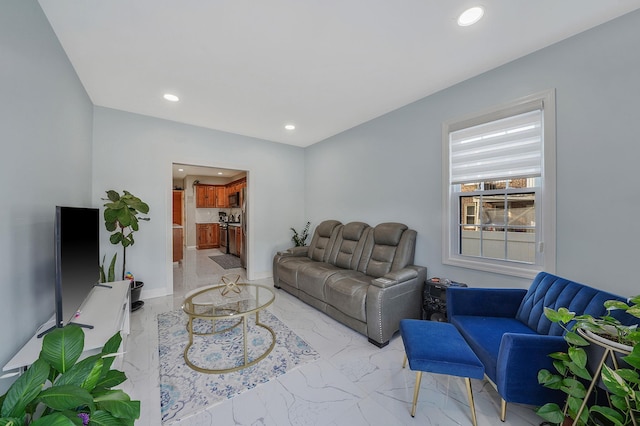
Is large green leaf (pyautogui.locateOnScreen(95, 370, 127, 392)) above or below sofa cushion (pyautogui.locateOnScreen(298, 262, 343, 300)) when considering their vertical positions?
above

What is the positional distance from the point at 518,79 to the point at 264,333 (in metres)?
3.52

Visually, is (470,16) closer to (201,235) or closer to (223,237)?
(223,237)

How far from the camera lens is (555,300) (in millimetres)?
1696

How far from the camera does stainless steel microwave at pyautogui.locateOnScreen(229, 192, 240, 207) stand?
7.31 meters

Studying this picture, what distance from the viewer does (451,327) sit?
5.95 ft

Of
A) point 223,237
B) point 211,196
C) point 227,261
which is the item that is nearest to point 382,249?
point 227,261

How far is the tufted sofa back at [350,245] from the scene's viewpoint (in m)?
3.44

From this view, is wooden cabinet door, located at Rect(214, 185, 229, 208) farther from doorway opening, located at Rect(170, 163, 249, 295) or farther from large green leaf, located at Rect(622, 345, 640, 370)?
large green leaf, located at Rect(622, 345, 640, 370)

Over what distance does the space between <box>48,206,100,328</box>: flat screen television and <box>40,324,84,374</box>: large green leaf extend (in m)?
0.81

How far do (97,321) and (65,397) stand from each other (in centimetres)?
131

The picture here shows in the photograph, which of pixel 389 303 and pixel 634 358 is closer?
pixel 634 358

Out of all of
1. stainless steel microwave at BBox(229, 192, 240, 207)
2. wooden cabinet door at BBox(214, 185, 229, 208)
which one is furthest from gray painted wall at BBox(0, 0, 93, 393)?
wooden cabinet door at BBox(214, 185, 229, 208)

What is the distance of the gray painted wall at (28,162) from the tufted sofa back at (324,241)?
2.94 meters

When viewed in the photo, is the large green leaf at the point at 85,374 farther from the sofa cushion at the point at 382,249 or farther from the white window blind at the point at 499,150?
the white window blind at the point at 499,150
